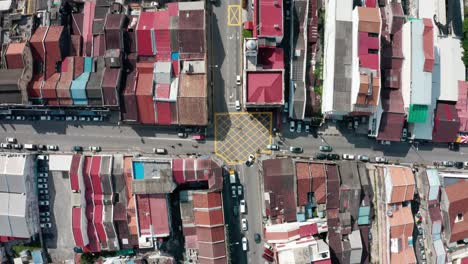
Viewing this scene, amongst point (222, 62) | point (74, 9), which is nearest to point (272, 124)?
point (222, 62)

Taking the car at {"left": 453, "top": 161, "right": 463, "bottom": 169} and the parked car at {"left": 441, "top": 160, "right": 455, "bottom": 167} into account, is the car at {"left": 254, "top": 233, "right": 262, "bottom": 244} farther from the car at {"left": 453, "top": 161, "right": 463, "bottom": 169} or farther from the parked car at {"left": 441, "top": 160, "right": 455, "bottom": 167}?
the car at {"left": 453, "top": 161, "right": 463, "bottom": 169}

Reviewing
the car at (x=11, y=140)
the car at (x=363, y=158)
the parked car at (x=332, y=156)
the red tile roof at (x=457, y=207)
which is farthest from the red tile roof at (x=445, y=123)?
the car at (x=11, y=140)

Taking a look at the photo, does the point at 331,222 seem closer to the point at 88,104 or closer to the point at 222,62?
the point at 222,62

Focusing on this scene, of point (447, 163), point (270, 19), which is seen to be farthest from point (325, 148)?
point (270, 19)

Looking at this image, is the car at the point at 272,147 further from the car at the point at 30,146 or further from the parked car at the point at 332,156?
the car at the point at 30,146

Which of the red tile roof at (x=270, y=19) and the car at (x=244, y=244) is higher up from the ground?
the red tile roof at (x=270, y=19)
